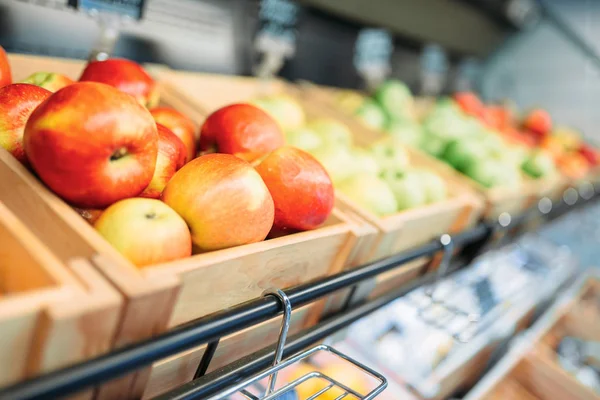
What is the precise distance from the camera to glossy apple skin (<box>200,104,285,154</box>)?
96 cm

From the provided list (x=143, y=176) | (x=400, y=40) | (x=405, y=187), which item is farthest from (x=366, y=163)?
(x=400, y=40)

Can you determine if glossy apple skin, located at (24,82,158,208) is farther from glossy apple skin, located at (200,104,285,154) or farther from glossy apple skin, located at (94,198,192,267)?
glossy apple skin, located at (200,104,285,154)

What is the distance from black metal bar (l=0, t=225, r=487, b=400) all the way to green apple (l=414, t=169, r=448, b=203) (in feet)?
2.53

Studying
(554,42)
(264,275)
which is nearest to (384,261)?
(264,275)

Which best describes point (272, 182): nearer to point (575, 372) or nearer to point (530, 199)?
point (530, 199)

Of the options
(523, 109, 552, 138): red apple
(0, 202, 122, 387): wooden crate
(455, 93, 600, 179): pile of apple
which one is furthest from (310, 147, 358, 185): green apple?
(523, 109, 552, 138): red apple

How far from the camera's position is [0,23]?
1.19m

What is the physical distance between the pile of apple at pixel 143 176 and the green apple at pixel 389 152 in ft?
2.25

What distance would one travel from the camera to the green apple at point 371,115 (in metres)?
2.06

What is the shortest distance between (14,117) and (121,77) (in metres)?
0.31

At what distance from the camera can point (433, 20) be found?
304 cm

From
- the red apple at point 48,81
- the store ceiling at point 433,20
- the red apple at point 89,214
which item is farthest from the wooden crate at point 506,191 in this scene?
the red apple at point 89,214

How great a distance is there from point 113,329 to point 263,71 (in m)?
1.47

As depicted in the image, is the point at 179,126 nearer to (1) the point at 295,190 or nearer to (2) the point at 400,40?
(1) the point at 295,190
